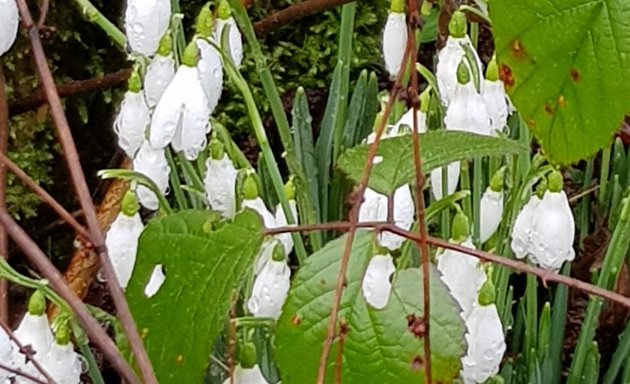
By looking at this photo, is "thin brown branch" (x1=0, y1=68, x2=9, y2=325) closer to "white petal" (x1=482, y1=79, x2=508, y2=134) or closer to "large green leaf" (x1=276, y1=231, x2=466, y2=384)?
"white petal" (x1=482, y1=79, x2=508, y2=134)

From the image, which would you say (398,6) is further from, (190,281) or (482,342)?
(190,281)

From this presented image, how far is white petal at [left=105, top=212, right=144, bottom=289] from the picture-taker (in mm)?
1244

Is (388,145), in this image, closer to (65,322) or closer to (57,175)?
(65,322)

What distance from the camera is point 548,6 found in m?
0.55

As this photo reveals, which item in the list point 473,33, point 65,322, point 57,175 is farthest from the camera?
point 57,175

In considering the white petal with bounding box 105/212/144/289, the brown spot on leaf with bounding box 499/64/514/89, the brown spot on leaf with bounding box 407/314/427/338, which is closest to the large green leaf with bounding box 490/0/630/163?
the brown spot on leaf with bounding box 499/64/514/89

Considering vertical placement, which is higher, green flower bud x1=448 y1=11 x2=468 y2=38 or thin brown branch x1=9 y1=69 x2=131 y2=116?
green flower bud x1=448 y1=11 x2=468 y2=38

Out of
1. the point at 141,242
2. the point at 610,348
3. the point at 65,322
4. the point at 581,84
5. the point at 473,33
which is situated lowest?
the point at 610,348

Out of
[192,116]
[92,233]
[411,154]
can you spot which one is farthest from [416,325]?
[192,116]

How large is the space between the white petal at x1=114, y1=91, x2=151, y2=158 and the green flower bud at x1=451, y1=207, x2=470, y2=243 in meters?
0.40

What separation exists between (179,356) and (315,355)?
4.0 inches

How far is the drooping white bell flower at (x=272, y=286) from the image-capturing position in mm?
1158

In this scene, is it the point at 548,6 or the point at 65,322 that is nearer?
the point at 548,6

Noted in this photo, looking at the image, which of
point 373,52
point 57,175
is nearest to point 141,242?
point 57,175
